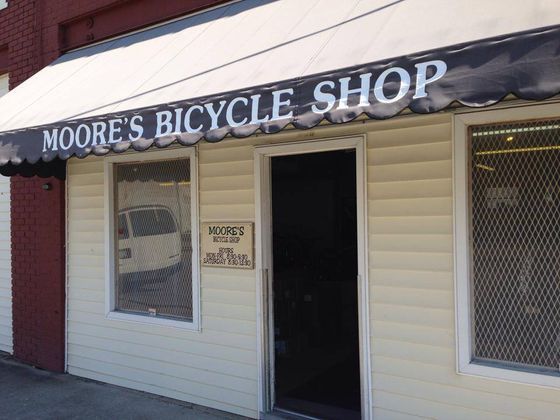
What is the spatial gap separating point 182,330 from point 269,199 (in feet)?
5.04

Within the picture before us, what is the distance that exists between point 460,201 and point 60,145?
314cm

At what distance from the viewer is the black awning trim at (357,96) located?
2521 mm

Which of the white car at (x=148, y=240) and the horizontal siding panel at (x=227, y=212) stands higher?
the horizontal siding panel at (x=227, y=212)

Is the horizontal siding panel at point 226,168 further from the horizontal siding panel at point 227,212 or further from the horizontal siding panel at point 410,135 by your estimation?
the horizontal siding panel at point 410,135

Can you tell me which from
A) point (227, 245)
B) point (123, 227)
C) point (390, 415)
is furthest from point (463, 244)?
point (123, 227)

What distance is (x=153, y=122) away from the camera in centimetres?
385

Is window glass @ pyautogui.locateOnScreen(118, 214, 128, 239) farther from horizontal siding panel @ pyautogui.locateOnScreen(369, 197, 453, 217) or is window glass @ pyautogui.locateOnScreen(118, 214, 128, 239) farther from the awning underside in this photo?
horizontal siding panel @ pyautogui.locateOnScreen(369, 197, 453, 217)

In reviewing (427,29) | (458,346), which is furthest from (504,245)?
(427,29)

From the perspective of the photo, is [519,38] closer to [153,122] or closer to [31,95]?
[153,122]

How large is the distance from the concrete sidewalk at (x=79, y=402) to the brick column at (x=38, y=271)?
445 mm

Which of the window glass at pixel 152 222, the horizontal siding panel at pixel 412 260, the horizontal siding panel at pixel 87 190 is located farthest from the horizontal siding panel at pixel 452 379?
the horizontal siding panel at pixel 87 190

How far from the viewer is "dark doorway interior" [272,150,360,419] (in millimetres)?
5129

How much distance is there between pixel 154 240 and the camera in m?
5.58

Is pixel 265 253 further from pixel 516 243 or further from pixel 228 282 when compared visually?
pixel 516 243
